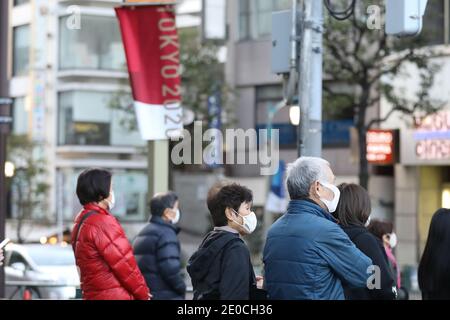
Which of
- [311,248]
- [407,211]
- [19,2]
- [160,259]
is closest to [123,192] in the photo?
[19,2]

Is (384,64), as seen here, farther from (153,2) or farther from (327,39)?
(153,2)

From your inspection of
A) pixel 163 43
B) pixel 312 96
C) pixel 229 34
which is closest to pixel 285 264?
pixel 312 96

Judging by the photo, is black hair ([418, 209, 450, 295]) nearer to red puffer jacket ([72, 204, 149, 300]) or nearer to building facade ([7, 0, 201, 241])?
red puffer jacket ([72, 204, 149, 300])

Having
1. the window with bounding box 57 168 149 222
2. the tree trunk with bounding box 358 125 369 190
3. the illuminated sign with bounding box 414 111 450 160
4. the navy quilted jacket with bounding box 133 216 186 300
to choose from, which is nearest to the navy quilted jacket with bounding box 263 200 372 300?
the navy quilted jacket with bounding box 133 216 186 300

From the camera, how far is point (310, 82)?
9.50m

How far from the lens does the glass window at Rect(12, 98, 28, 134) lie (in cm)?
4294

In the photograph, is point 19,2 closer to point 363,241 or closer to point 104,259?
point 104,259

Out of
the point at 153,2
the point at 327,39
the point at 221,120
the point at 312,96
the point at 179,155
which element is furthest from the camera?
the point at 221,120

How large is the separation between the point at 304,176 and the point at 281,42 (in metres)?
4.69

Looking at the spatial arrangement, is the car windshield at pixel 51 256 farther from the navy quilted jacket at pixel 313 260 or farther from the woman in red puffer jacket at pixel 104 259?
the navy quilted jacket at pixel 313 260

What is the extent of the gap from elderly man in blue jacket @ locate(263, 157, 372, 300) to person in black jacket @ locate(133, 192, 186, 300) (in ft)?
11.2

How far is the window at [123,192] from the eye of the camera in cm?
4053
